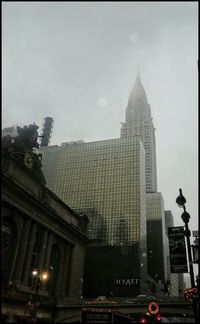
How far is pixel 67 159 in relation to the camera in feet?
471

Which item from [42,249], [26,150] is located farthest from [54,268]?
[26,150]

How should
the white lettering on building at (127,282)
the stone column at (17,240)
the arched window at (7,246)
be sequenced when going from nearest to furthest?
1. the arched window at (7,246)
2. the stone column at (17,240)
3. the white lettering on building at (127,282)

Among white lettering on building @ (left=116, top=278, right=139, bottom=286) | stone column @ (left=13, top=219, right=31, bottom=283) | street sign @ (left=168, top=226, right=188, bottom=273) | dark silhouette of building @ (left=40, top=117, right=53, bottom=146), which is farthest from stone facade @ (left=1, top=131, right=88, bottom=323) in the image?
dark silhouette of building @ (left=40, top=117, right=53, bottom=146)

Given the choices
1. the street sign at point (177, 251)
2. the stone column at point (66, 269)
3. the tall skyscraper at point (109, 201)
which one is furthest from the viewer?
the tall skyscraper at point (109, 201)

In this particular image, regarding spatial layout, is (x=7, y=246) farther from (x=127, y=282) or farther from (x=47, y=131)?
(x=47, y=131)

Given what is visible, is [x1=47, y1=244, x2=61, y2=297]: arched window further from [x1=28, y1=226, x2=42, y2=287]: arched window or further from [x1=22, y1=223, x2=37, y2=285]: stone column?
[x1=22, y1=223, x2=37, y2=285]: stone column

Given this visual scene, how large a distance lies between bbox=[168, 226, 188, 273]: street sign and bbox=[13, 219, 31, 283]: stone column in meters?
35.0

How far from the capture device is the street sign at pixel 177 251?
1838 centimetres

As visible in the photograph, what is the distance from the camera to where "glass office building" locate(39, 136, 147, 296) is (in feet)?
361

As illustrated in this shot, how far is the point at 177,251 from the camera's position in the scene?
18969 millimetres

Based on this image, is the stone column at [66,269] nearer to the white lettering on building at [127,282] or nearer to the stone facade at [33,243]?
the stone facade at [33,243]

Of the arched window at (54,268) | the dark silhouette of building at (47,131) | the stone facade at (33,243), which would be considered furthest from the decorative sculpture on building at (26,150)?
the dark silhouette of building at (47,131)

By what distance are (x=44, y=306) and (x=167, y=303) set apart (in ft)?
67.7

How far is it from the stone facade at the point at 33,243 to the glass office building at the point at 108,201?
4235 centimetres
